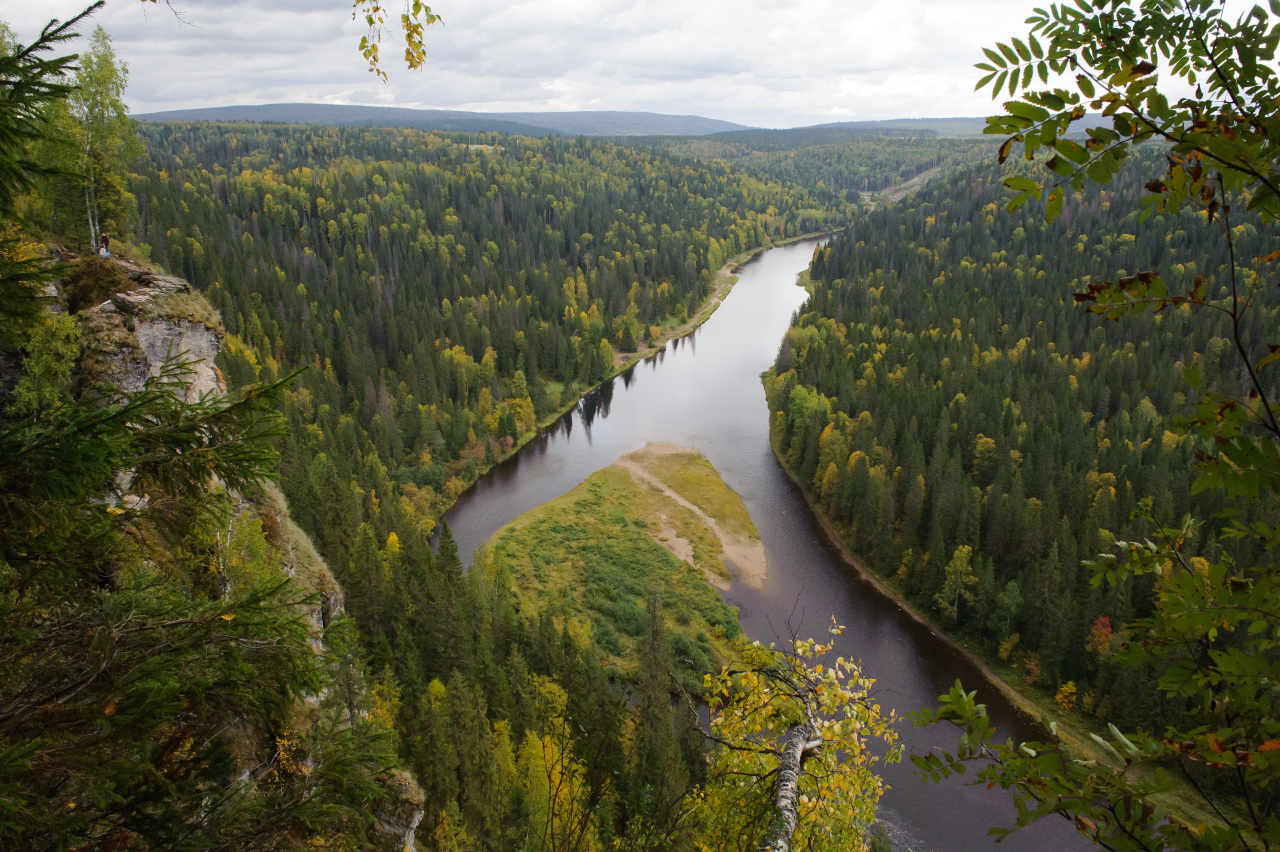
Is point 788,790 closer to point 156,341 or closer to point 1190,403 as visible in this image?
point 1190,403

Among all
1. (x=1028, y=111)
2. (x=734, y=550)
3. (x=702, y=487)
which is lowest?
(x=734, y=550)

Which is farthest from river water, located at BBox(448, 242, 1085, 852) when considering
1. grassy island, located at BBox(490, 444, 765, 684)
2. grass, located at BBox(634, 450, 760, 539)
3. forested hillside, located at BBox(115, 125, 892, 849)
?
forested hillside, located at BBox(115, 125, 892, 849)

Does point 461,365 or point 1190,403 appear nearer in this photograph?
point 1190,403

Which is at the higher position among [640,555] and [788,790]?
[788,790]

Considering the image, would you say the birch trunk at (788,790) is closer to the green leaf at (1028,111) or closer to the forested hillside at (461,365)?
the forested hillside at (461,365)

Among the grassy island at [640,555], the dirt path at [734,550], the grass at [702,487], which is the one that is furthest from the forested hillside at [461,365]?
the grass at [702,487]

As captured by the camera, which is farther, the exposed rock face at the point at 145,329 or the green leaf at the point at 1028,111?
the exposed rock face at the point at 145,329

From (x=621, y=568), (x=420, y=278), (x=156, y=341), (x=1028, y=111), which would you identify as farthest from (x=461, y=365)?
(x=1028, y=111)
